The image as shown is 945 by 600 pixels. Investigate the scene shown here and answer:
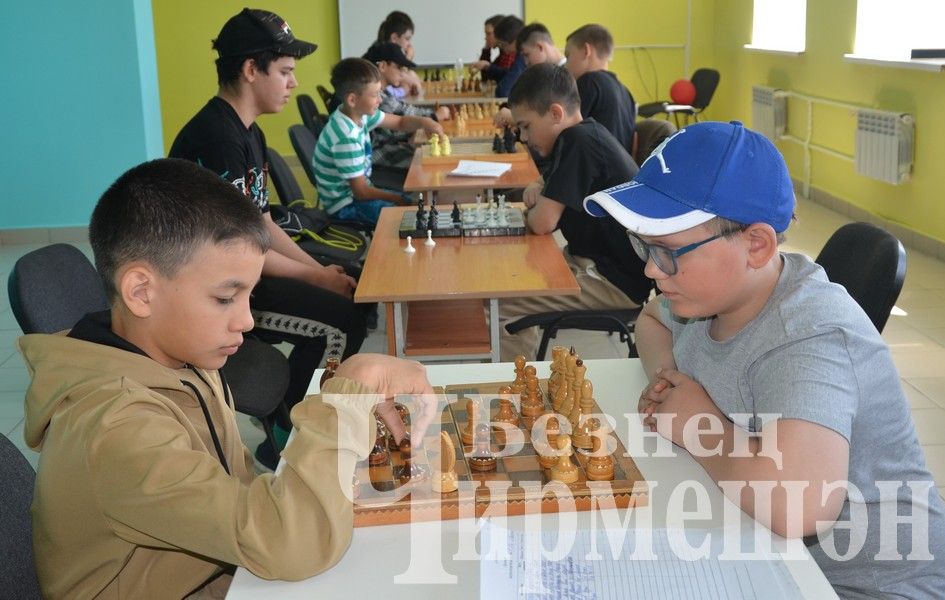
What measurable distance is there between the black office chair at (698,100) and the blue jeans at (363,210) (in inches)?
199

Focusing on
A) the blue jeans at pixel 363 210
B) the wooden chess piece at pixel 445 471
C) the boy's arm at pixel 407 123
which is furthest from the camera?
the boy's arm at pixel 407 123

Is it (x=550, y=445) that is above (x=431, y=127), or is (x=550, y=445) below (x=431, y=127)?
below

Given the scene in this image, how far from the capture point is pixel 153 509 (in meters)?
1.21

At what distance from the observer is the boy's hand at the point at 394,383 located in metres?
1.42

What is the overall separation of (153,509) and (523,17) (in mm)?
9595

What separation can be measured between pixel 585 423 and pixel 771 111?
7477 mm

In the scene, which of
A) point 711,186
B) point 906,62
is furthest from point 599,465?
point 906,62

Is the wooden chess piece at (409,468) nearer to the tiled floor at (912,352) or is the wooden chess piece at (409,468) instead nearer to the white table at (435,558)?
the white table at (435,558)

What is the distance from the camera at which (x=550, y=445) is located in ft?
5.03

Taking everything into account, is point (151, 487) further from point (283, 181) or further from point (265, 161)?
point (283, 181)

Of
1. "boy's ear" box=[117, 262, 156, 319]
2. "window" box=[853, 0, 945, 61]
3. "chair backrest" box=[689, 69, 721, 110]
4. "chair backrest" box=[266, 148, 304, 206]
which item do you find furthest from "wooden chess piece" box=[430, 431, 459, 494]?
"chair backrest" box=[689, 69, 721, 110]

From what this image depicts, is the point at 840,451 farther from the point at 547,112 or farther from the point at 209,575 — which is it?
the point at 547,112

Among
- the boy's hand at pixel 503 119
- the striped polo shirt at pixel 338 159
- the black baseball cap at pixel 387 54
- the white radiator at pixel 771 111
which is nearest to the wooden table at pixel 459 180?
the striped polo shirt at pixel 338 159

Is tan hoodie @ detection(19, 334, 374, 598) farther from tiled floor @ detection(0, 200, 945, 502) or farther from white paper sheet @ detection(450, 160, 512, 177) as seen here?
white paper sheet @ detection(450, 160, 512, 177)
